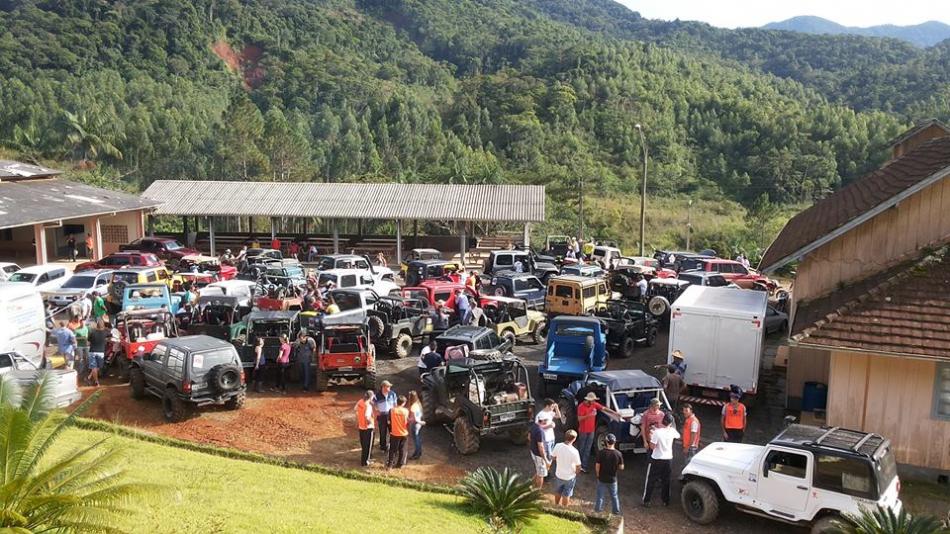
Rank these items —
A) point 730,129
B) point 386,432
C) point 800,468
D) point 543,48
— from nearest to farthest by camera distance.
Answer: point 800,468 < point 386,432 < point 730,129 < point 543,48

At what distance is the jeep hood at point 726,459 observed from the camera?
11.4 meters

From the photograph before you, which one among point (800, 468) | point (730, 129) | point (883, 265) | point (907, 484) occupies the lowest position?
point (907, 484)

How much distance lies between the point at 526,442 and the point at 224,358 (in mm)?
6349

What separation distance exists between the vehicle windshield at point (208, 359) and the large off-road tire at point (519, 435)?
5.94m

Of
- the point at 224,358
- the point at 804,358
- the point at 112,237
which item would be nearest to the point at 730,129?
the point at 112,237

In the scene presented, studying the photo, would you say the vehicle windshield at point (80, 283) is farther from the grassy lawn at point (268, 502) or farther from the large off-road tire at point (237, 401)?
the grassy lawn at point (268, 502)

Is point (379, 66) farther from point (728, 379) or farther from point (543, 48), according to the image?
point (728, 379)

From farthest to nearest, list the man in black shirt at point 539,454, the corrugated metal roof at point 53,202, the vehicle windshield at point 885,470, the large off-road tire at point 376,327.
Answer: the corrugated metal roof at point 53,202 → the large off-road tire at point 376,327 → the man in black shirt at point 539,454 → the vehicle windshield at point 885,470

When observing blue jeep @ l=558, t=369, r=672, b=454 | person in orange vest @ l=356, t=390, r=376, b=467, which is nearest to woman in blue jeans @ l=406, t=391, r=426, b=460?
person in orange vest @ l=356, t=390, r=376, b=467

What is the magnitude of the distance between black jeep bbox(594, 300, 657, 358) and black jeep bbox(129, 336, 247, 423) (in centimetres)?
974

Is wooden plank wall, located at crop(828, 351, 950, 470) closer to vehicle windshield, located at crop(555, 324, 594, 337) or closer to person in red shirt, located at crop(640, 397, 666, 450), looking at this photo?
person in red shirt, located at crop(640, 397, 666, 450)

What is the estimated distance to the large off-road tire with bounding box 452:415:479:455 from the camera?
1391 cm

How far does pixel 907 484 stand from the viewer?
13.1 m

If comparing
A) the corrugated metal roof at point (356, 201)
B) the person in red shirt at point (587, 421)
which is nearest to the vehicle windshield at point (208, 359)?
the person in red shirt at point (587, 421)
